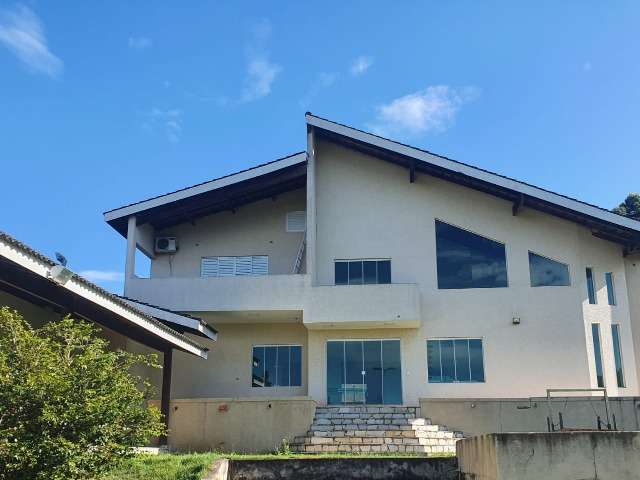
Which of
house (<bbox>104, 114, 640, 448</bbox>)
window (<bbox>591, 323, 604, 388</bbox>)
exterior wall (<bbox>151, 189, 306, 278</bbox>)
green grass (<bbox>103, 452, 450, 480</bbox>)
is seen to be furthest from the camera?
exterior wall (<bbox>151, 189, 306, 278</bbox>)

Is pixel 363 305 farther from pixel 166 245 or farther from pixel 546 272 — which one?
pixel 166 245

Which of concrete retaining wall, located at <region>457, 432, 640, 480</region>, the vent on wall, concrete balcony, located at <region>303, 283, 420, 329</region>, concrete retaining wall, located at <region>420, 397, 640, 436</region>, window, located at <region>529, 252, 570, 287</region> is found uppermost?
the vent on wall

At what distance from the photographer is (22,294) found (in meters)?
16.5

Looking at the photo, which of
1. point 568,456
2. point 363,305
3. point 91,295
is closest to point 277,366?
point 363,305

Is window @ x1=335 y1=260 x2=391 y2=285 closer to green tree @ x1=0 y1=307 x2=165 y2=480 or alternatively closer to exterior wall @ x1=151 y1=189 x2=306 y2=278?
exterior wall @ x1=151 y1=189 x2=306 y2=278

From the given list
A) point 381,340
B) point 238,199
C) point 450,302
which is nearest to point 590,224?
point 450,302

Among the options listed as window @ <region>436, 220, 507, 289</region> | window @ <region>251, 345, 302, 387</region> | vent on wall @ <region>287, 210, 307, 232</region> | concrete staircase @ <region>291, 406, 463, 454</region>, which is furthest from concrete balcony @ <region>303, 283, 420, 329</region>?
vent on wall @ <region>287, 210, 307, 232</region>

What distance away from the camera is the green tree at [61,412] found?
9.43m

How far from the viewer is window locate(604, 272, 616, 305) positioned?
21516mm

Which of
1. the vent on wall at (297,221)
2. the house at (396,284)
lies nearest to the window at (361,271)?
the house at (396,284)

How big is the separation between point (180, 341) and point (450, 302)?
337 inches

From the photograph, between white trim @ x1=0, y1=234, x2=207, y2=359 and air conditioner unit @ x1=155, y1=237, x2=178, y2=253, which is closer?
white trim @ x1=0, y1=234, x2=207, y2=359

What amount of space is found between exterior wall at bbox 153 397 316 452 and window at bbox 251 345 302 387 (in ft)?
12.3

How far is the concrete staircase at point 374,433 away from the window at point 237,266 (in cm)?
563
